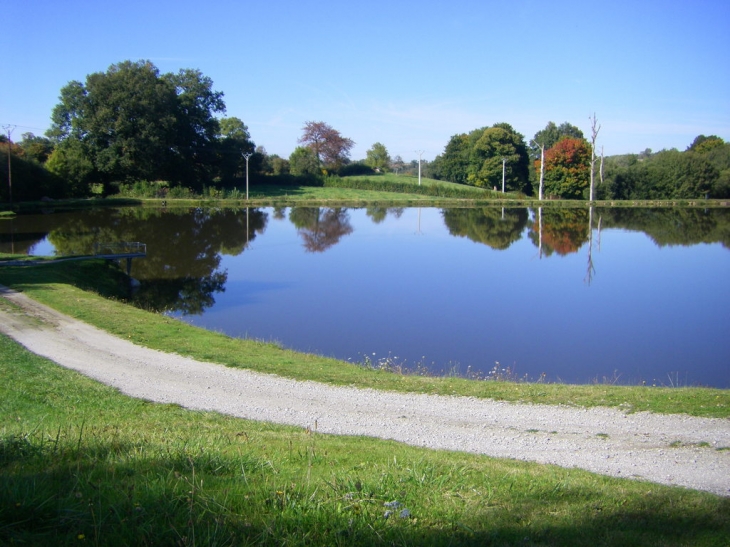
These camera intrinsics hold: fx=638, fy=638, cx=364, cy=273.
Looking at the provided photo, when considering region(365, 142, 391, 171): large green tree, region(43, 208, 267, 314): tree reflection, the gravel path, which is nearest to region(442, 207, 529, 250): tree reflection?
region(43, 208, 267, 314): tree reflection

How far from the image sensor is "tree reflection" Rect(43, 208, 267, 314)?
23484mm

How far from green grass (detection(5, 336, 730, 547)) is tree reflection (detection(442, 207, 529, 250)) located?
112ft

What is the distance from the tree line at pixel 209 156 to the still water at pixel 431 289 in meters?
18.9

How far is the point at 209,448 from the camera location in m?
5.19

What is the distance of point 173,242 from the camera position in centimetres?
3759

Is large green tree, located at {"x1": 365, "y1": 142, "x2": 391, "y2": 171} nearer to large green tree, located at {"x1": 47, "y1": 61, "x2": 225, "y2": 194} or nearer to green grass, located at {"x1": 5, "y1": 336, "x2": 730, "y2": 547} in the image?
Result: large green tree, located at {"x1": 47, "y1": 61, "x2": 225, "y2": 194}

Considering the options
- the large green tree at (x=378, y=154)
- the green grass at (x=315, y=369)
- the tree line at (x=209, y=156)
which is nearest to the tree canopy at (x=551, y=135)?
the tree line at (x=209, y=156)

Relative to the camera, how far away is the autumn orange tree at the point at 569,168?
89.7 meters

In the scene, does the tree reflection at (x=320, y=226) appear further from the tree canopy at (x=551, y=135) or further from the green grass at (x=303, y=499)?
the tree canopy at (x=551, y=135)

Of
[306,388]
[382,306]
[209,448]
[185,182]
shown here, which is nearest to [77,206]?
[185,182]

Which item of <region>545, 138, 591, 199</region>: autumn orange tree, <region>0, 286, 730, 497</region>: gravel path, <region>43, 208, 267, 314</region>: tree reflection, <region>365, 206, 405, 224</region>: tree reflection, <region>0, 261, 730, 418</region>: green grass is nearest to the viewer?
<region>0, 286, 730, 497</region>: gravel path

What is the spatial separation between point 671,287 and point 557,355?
12735mm

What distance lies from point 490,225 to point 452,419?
4504cm

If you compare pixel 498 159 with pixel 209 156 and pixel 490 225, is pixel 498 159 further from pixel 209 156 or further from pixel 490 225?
pixel 490 225
